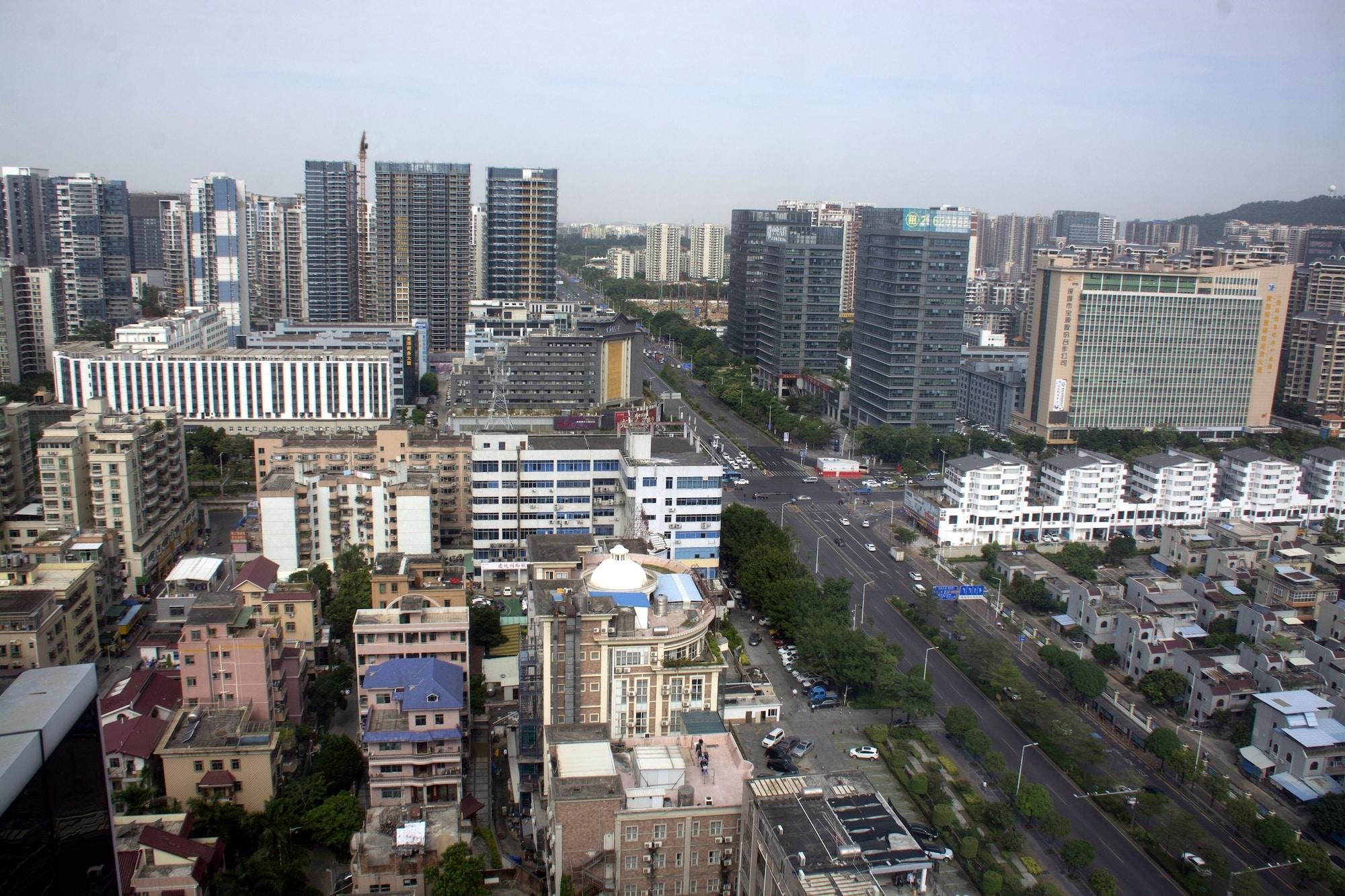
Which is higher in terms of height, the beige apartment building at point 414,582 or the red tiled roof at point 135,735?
the beige apartment building at point 414,582

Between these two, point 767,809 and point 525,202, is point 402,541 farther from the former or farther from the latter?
point 525,202

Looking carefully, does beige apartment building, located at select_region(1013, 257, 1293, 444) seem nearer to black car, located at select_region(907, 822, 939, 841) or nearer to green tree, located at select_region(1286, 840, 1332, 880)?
green tree, located at select_region(1286, 840, 1332, 880)

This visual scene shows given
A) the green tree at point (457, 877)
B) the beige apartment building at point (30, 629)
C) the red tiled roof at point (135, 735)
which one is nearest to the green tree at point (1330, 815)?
the green tree at point (457, 877)

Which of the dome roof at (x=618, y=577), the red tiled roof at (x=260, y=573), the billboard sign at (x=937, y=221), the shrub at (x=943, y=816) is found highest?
the billboard sign at (x=937, y=221)

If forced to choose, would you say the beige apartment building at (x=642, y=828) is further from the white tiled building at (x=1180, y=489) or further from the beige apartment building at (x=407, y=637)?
the white tiled building at (x=1180, y=489)

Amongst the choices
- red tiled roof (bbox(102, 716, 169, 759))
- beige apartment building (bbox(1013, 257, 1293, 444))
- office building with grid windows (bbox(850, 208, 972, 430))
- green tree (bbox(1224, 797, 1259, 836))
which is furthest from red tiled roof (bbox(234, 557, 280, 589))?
A: beige apartment building (bbox(1013, 257, 1293, 444))

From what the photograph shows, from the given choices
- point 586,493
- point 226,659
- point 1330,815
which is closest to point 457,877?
point 226,659

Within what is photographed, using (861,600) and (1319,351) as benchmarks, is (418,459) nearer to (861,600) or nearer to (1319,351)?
(861,600)
